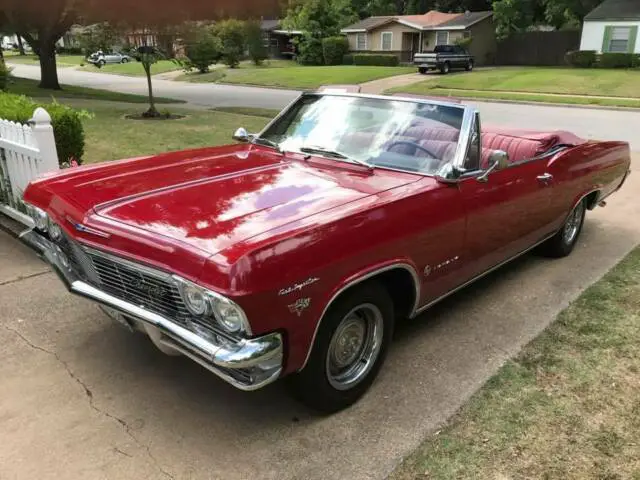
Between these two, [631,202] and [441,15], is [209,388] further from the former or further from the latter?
[441,15]

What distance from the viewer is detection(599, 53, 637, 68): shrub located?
106ft

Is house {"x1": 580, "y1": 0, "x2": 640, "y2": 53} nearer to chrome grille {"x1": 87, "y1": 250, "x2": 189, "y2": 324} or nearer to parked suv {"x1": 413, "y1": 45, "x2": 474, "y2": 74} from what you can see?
parked suv {"x1": 413, "y1": 45, "x2": 474, "y2": 74}

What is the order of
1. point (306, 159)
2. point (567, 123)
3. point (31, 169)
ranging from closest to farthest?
point (306, 159)
point (31, 169)
point (567, 123)

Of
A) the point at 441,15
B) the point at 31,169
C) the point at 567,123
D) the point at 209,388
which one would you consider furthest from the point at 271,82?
the point at 209,388

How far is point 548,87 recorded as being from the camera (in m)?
25.7

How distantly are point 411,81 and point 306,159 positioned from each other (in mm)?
28293

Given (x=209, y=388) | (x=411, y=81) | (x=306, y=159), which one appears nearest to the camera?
(x=209, y=388)

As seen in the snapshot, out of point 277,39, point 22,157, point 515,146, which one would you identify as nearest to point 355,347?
point 515,146

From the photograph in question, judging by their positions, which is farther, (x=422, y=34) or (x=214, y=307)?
(x=422, y=34)

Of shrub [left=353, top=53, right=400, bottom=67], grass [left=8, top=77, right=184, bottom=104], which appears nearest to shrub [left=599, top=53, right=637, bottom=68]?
shrub [left=353, top=53, right=400, bottom=67]

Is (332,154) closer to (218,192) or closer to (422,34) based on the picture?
(218,192)

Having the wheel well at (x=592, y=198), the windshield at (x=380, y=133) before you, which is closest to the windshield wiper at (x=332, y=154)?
the windshield at (x=380, y=133)

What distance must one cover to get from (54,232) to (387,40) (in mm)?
48009

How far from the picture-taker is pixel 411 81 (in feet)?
101
